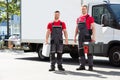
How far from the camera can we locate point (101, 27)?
47.8 ft

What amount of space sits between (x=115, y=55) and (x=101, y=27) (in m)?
1.11

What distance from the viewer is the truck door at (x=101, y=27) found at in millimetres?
14320

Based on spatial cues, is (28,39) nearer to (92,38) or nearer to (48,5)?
(48,5)

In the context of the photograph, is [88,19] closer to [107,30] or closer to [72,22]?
[107,30]

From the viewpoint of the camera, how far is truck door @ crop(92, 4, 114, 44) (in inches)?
564

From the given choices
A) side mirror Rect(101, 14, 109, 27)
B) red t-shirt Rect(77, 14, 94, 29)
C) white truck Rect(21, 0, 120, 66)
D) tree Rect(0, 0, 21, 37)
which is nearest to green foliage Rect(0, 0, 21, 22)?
tree Rect(0, 0, 21, 37)

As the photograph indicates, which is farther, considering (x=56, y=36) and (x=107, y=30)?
(x=107, y=30)

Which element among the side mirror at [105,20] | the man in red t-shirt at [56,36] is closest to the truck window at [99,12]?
the side mirror at [105,20]

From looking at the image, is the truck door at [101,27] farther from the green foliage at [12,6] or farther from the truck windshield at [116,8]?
the green foliage at [12,6]

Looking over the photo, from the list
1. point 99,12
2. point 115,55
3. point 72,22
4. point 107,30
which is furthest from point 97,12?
point 115,55

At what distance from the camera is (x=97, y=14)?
48.1ft

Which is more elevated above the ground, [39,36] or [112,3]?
[112,3]

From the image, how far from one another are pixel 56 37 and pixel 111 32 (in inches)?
96.9

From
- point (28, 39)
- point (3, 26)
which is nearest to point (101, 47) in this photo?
point (28, 39)
